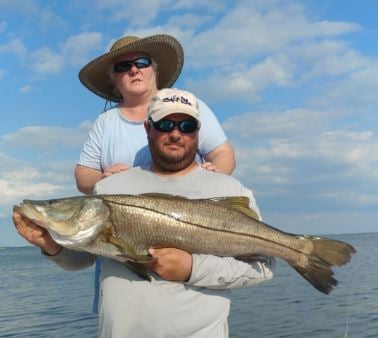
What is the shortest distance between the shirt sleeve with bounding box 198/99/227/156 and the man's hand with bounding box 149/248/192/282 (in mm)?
1578

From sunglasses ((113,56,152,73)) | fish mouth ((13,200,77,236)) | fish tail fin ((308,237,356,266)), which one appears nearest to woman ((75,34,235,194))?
sunglasses ((113,56,152,73))

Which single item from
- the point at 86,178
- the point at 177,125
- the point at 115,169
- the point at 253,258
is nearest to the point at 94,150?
the point at 86,178

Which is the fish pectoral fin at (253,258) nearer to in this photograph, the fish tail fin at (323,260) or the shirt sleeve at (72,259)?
the fish tail fin at (323,260)

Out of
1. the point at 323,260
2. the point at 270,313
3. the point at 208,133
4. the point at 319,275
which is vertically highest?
the point at 208,133

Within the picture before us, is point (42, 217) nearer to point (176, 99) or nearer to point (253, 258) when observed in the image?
point (176, 99)

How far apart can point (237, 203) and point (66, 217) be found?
1350 millimetres

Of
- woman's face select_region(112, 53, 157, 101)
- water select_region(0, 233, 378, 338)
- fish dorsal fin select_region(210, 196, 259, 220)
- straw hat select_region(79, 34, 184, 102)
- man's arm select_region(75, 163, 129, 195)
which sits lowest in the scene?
water select_region(0, 233, 378, 338)

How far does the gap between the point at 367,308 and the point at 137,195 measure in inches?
700

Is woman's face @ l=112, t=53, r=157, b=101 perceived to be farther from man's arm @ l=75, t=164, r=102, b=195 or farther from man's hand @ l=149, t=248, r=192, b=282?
man's hand @ l=149, t=248, r=192, b=282

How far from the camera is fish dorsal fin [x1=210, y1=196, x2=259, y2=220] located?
4359 millimetres

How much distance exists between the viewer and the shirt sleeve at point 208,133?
531cm

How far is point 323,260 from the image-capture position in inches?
177

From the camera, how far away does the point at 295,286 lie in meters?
27.8

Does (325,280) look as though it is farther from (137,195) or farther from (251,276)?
(137,195)
